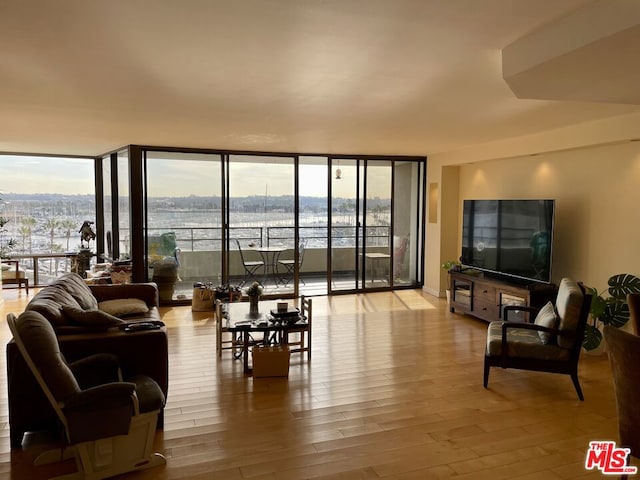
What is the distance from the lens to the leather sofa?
2.91 meters

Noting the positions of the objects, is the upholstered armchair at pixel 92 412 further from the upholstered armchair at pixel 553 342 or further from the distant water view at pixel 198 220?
the distant water view at pixel 198 220

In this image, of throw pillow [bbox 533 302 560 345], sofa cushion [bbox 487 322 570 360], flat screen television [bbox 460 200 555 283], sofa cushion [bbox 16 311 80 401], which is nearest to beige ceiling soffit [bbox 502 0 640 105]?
throw pillow [bbox 533 302 560 345]

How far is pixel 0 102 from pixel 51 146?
3.78 metres

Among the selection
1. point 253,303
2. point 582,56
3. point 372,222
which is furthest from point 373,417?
point 372,222

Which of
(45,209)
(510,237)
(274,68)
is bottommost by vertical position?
(510,237)

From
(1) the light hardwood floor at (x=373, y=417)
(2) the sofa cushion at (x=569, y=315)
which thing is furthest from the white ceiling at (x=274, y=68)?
(1) the light hardwood floor at (x=373, y=417)

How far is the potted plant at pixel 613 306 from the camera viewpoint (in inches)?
175

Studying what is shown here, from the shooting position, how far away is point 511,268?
5.86 meters

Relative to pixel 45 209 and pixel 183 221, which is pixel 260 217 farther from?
pixel 45 209

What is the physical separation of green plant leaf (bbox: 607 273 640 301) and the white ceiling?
158 centimetres

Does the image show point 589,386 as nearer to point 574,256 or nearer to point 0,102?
point 574,256

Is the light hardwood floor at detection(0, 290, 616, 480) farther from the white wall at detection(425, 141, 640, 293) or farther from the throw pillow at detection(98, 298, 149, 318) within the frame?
the white wall at detection(425, 141, 640, 293)

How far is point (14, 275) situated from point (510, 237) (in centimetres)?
783

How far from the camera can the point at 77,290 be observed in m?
4.29
